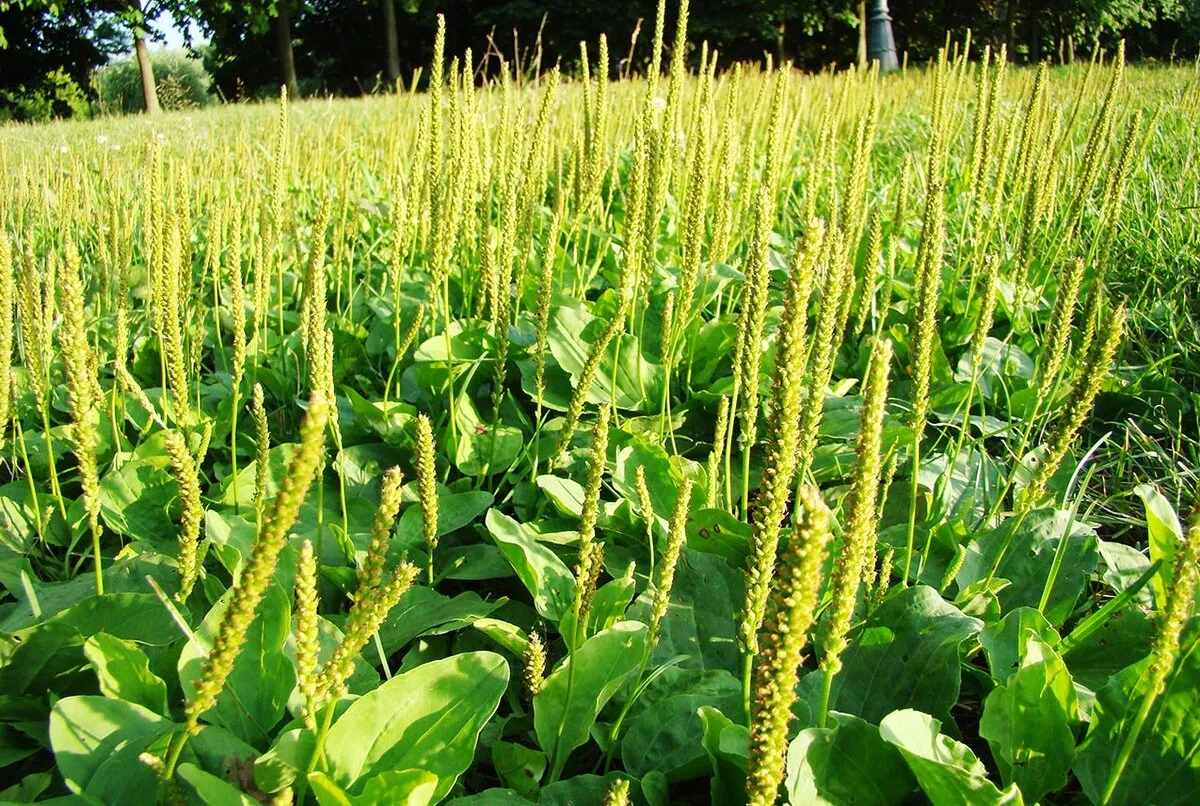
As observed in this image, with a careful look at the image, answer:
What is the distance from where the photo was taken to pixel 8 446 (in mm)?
2395

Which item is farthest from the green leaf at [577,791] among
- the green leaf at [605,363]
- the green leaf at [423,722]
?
the green leaf at [605,363]

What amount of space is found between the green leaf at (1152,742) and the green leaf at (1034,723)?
1.4 inches

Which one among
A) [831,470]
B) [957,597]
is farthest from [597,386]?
[957,597]

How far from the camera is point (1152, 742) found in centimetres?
130

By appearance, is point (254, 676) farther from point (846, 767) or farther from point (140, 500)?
point (846, 767)

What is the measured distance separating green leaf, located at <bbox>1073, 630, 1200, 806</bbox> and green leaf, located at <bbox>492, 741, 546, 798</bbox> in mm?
799

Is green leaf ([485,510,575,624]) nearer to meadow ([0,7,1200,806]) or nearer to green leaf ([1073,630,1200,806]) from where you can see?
meadow ([0,7,1200,806])

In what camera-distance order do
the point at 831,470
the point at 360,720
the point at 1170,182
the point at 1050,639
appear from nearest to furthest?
the point at 360,720
the point at 1050,639
the point at 831,470
the point at 1170,182

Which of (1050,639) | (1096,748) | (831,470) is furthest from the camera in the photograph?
(831,470)

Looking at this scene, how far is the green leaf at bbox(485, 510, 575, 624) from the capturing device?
1637 mm

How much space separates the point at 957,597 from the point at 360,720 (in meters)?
1.10

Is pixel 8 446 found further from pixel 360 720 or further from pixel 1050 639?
pixel 1050 639

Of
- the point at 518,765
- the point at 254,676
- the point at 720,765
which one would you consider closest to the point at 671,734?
the point at 720,765

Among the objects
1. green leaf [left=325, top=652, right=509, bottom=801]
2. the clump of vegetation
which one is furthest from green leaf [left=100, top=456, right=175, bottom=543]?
the clump of vegetation
